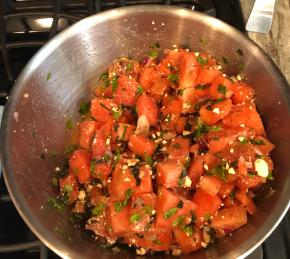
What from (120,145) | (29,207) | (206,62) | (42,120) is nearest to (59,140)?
(42,120)

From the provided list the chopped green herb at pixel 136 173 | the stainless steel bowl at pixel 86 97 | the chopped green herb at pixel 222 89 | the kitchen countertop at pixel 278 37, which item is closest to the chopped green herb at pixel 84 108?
the stainless steel bowl at pixel 86 97

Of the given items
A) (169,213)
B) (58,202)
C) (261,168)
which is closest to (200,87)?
(261,168)

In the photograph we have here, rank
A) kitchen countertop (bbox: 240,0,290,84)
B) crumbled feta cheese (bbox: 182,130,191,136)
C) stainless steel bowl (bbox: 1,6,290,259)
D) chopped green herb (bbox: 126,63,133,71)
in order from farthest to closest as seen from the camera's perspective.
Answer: kitchen countertop (bbox: 240,0,290,84), chopped green herb (bbox: 126,63,133,71), crumbled feta cheese (bbox: 182,130,191,136), stainless steel bowl (bbox: 1,6,290,259)

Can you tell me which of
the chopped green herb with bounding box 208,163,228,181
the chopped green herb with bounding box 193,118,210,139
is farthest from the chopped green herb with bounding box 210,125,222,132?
the chopped green herb with bounding box 208,163,228,181

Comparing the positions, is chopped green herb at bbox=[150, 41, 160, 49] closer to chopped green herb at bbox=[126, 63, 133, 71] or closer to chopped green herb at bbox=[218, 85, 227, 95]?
chopped green herb at bbox=[126, 63, 133, 71]

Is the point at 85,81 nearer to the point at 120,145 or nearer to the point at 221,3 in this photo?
the point at 120,145

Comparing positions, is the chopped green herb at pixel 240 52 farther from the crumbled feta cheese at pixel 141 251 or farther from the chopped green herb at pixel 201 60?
the crumbled feta cheese at pixel 141 251
